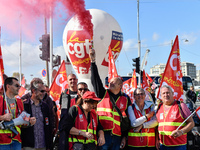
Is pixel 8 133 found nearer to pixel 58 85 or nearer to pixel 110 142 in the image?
pixel 110 142

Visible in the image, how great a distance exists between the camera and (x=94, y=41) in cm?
1251

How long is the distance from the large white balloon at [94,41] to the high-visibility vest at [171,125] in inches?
316

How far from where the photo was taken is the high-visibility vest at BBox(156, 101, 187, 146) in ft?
14.8

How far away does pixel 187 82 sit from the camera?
21859 mm

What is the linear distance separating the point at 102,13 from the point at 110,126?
30.1ft

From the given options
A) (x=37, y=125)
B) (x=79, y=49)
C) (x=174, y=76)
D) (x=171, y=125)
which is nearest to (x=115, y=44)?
(x=79, y=49)

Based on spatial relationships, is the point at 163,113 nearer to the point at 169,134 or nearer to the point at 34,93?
the point at 169,134

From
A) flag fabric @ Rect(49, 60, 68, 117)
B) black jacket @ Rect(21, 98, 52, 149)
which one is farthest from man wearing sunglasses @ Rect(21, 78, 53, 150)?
flag fabric @ Rect(49, 60, 68, 117)

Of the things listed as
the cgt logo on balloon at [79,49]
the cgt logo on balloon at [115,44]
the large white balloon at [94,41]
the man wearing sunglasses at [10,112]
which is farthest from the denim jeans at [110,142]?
the cgt logo on balloon at [115,44]

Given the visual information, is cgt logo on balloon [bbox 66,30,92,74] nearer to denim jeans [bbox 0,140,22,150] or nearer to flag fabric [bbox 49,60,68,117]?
Answer: flag fabric [bbox 49,60,68,117]

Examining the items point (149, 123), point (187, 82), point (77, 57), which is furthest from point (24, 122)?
point (187, 82)

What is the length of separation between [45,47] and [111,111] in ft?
23.6

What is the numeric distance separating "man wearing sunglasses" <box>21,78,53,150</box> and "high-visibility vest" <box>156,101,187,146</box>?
6.54 feet

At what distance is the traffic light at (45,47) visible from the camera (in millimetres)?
11041
